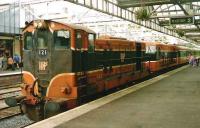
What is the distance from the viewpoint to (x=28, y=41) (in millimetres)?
12305

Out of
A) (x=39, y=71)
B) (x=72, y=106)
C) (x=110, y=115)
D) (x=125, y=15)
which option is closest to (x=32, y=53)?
(x=39, y=71)

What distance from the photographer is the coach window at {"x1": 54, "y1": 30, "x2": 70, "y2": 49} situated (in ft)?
37.7

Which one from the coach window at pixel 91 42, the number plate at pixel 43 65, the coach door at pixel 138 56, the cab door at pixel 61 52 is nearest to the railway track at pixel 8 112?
the number plate at pixel 43 65

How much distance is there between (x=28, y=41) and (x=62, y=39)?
148cm

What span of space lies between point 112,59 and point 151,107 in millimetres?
5111

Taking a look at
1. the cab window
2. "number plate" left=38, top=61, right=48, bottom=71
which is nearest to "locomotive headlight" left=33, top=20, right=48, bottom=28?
the cab window

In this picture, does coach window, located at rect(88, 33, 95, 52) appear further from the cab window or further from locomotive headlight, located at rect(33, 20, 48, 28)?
locomotive headlight, located at rect(33, 20, 48, 28)

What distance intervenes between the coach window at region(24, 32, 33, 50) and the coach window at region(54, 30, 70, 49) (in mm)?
1103

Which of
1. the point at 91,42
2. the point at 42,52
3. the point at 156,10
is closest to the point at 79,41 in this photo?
the point at 91,42

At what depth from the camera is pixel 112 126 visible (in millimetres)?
8586

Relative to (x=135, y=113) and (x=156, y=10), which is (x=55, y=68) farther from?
(x=156, y=10)

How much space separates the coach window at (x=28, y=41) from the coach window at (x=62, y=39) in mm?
1103

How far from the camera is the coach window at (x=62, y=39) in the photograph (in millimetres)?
11490

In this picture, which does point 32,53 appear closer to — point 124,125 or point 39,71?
point 39,71
